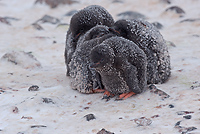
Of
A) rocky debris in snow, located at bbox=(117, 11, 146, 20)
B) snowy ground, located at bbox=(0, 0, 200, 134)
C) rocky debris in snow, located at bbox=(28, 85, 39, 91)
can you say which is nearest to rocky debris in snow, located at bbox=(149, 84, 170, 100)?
snowy ground, located at bbox=(0, 0, 200, 134)

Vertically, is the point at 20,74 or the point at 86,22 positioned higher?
the point at 86,22

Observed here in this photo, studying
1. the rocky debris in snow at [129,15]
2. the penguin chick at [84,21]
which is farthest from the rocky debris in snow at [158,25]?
the penguin chick at [84,21]

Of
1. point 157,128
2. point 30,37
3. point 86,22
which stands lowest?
Answer: point 30,37

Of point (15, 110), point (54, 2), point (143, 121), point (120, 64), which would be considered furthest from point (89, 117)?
point (54, 2)

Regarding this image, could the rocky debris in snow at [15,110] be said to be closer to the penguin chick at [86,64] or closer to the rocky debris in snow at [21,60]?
the penguin chick at [86,64]

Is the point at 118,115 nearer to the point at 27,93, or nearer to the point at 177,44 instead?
the point at 27,93

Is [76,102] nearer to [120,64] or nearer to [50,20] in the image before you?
[120,64]

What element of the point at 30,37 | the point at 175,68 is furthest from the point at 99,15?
the point at 30,37
